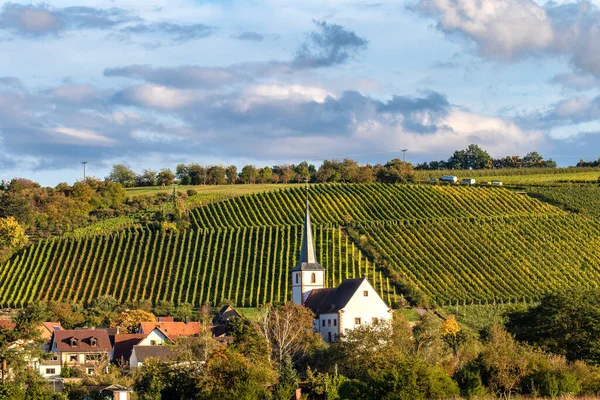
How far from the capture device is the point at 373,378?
5388 centimetres

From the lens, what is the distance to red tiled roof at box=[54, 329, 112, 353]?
75000mm

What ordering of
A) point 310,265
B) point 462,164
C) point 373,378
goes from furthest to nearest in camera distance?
1. point 462,164
2. point 310,265
3. point 373,378

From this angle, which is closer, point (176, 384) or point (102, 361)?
point (176, 384)

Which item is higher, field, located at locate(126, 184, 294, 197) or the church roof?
field, located at locate(126, 184, 294, 197)

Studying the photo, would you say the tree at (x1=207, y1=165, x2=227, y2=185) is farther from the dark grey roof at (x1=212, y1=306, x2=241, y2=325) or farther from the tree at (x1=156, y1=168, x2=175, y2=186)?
the dark grey roof at (x1=212, y1=306, x2=241, y2=325)

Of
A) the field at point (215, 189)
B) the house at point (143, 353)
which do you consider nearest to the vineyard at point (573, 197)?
the field at point (215, 189)

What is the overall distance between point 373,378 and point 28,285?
50901mm

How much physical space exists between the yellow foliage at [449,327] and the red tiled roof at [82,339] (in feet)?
77.4

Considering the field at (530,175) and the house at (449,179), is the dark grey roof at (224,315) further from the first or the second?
the house at (449,179)

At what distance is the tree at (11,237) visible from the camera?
105500 mm

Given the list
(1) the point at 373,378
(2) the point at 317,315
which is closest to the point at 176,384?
(1) the point at 373,378

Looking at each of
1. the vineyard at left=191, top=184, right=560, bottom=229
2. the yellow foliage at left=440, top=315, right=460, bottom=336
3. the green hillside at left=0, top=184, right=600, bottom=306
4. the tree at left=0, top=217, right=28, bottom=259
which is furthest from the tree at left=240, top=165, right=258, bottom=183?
the yellow foliage at left=440, top=315, right=460, bottom=336

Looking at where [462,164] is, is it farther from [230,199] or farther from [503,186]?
[230,199]

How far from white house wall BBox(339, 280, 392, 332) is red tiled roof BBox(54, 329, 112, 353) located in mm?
16866
